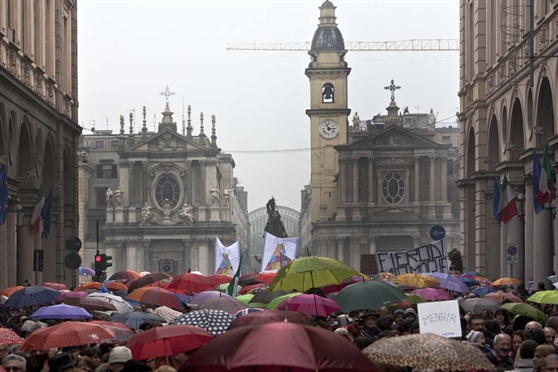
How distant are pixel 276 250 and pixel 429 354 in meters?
43.7

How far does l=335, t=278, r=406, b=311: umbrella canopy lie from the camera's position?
20812 millimetres

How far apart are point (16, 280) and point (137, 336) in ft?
105

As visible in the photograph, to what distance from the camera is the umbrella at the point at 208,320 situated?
16.5 meters

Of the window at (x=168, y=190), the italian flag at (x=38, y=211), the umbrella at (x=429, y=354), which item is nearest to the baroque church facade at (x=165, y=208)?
the window at (x=168, y=190)

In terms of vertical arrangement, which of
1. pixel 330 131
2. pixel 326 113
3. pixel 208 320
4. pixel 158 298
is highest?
pixel 326 113

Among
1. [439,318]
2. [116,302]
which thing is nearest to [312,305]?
[116,302]

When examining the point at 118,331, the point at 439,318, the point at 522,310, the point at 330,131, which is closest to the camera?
the point at 439,318

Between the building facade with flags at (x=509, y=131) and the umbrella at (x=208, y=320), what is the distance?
16.9 metres

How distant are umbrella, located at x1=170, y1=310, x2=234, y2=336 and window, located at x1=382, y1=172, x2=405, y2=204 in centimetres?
10314

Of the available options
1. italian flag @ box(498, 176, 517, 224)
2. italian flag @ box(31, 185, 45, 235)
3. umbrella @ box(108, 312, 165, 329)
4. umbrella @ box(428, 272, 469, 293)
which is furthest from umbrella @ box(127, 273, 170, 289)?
umbrella @ box(108, 312, 165, 329)

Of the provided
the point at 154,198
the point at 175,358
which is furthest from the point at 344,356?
the point at 154,198

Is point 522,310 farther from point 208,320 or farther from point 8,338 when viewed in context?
point 8,338

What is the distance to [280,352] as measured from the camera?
9.49 meters

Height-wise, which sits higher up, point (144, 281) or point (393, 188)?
point (393, 188)
